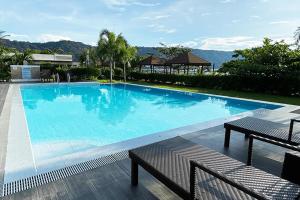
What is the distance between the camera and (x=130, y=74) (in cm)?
2688

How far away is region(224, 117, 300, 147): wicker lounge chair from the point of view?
3934 millimetres

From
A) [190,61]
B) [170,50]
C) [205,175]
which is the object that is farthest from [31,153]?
[170,50]

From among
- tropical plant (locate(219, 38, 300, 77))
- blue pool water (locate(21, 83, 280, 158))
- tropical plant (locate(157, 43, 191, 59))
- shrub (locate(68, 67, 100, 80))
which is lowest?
blue pool water (locate(21, 83, 280, 158))

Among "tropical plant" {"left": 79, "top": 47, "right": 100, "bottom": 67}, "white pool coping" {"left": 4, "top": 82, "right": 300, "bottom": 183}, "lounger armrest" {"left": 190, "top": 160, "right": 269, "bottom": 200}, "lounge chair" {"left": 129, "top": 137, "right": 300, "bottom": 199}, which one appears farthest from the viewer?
"tropical plant" {"left": 79, "top": 47, "right": 100, "bottom": 67}

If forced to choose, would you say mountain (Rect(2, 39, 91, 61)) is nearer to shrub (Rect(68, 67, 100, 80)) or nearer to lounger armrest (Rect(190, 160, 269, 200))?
shrub (Rect(68, 67, 100, 80))

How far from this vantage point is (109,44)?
2284cm

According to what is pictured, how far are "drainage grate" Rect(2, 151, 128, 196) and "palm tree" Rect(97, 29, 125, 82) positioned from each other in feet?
64.3

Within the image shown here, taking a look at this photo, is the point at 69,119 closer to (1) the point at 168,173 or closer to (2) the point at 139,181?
(2) the point at 139,181

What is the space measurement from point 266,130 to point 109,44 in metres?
20.5

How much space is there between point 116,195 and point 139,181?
45 centimetres

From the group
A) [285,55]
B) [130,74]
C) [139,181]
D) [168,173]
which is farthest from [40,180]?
[130,74]

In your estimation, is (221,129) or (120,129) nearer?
(221,129)

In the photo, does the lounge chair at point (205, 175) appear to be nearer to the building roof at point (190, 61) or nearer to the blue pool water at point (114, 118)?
the blue pool water at point (114, 118)

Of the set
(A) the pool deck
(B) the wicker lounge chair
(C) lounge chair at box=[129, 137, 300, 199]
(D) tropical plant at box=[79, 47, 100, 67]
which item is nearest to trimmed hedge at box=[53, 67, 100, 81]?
(D) tropical plant at box=[79, 47, 100, 67]
